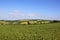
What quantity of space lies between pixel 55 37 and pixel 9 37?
22.8 ft

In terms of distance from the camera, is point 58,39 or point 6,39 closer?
point 6,39

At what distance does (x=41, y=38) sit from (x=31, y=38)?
1.49 meters

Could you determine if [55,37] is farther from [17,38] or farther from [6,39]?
[6,39]

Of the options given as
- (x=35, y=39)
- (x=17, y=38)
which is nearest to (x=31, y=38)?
(x=35, y=39)

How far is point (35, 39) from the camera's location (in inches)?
726

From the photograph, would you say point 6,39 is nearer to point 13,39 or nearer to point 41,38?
point 13,39

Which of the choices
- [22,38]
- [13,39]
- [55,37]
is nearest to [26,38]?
[22,38]

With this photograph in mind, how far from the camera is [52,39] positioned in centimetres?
1903

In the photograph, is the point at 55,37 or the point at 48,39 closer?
the point at 48,39

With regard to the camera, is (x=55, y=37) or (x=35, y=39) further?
(x=55, y=37)

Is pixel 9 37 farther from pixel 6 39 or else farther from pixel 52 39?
pixel 52 39

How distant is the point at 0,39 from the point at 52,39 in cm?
739

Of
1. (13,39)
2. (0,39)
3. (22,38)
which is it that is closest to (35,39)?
(22,38)

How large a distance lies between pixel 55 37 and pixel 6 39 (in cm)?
740
